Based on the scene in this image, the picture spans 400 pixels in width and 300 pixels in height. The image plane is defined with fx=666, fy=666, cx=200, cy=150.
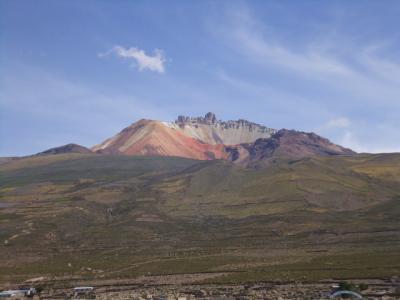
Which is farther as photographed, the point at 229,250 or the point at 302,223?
the point at 302,223

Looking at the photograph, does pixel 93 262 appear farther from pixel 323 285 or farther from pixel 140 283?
pixel 323 285

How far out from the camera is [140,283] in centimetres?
8381

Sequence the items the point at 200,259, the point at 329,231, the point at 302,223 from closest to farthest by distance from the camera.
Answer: the point at 200,259
the point at 329,231
the point at 302,223

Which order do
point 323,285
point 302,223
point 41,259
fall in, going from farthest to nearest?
point 302,223
point 41,259
point 323,285

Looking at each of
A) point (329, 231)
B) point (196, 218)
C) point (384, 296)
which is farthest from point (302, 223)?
point (384, 296)

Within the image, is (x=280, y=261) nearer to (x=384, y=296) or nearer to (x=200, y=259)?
(x=200, y=259)

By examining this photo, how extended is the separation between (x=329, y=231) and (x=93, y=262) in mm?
67345

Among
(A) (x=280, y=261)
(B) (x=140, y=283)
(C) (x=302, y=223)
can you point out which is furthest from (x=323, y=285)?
(C) (x=302, y=223)

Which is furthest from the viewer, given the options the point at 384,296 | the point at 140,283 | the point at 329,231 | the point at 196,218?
the point at 196,218

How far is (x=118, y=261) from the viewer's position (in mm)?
116500

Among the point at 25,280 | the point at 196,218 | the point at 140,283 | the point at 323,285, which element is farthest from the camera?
the point at 196,218

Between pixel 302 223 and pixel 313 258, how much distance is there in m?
67.9

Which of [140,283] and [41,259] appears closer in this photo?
[140,283]

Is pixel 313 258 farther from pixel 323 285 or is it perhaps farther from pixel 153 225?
pixel 153 225
